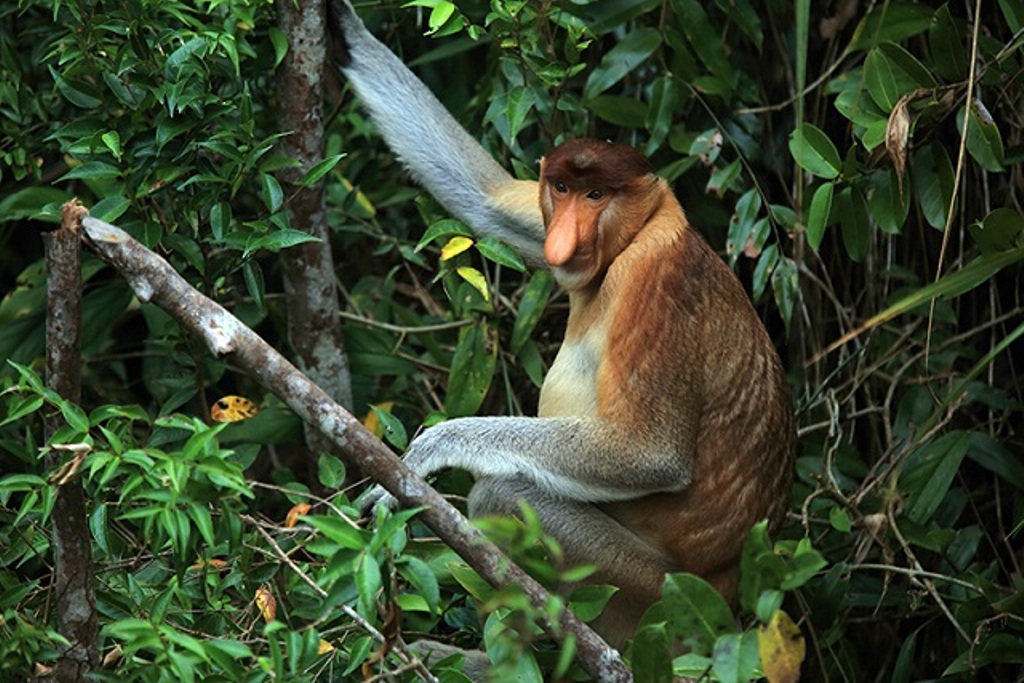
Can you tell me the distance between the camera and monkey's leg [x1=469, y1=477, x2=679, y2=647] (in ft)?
11.7

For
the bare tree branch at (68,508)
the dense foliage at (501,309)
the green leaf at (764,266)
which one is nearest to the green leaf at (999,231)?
the dense foliage at (501,309)

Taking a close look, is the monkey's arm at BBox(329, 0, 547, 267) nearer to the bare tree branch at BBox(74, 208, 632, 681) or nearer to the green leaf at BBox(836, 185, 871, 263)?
the green leaf at BBox(836, 185, 871, 263)

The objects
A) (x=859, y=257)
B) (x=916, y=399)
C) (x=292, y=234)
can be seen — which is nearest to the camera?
(x=292, y=234)

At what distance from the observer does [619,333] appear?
361cm

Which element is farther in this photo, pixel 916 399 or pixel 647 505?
pixel 916 399

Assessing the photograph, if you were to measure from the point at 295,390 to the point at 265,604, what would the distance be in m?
0.58

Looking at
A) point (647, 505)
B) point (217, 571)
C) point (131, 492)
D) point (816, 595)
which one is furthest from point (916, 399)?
point (131, 492)

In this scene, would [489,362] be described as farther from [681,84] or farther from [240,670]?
[240,670]

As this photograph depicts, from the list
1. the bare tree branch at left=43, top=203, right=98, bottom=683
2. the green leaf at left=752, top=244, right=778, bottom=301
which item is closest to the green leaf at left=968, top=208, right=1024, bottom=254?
the green leaf at left=752, top=244, right=778, bottom=301

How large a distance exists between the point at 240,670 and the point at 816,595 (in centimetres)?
183

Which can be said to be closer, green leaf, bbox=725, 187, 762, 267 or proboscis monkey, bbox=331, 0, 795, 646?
proboscis monkey, bbox=331, 0, 795, 646

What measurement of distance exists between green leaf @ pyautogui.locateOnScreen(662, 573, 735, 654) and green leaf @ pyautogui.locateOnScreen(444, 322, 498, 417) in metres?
1.62

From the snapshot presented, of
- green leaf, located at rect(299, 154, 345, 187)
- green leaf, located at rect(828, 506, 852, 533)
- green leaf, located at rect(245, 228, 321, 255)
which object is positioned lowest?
green leaf, located at rect(828, 506, 852, 533)

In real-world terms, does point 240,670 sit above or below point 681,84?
below
